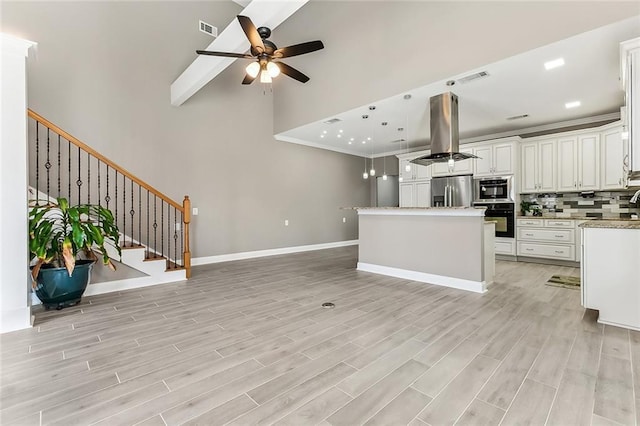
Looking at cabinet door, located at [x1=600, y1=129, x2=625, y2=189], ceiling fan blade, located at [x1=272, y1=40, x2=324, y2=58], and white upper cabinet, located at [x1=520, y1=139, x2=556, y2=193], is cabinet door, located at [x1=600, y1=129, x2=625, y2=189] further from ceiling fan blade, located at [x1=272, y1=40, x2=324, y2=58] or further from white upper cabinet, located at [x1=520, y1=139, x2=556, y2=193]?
ceiling fan blade, located at [x1=272, y1=40, x2=324, y2=58]

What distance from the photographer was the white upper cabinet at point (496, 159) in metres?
5.69

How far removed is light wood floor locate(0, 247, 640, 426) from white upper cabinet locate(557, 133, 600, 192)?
288cm

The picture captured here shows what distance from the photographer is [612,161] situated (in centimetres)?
482

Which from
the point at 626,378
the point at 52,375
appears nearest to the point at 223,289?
the point at 52,375

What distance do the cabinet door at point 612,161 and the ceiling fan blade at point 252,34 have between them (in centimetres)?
586

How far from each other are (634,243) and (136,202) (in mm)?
6353

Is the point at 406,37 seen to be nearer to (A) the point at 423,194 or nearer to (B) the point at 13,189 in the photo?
(A) the point at 423,194

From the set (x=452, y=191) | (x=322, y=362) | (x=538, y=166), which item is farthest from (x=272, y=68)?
(x=538, y=166)

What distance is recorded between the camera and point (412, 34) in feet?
13.1

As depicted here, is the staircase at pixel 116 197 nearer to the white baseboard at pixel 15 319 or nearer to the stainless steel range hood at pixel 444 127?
the white baseboard at pixel 15 319

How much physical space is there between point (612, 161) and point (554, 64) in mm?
2805

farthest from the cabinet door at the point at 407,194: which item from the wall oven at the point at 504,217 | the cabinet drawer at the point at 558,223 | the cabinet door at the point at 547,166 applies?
the cabinet drawer at the point at 558,223

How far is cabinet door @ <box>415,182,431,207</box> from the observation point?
6.94 meters

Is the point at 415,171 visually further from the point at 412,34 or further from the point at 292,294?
the point at 292,294
